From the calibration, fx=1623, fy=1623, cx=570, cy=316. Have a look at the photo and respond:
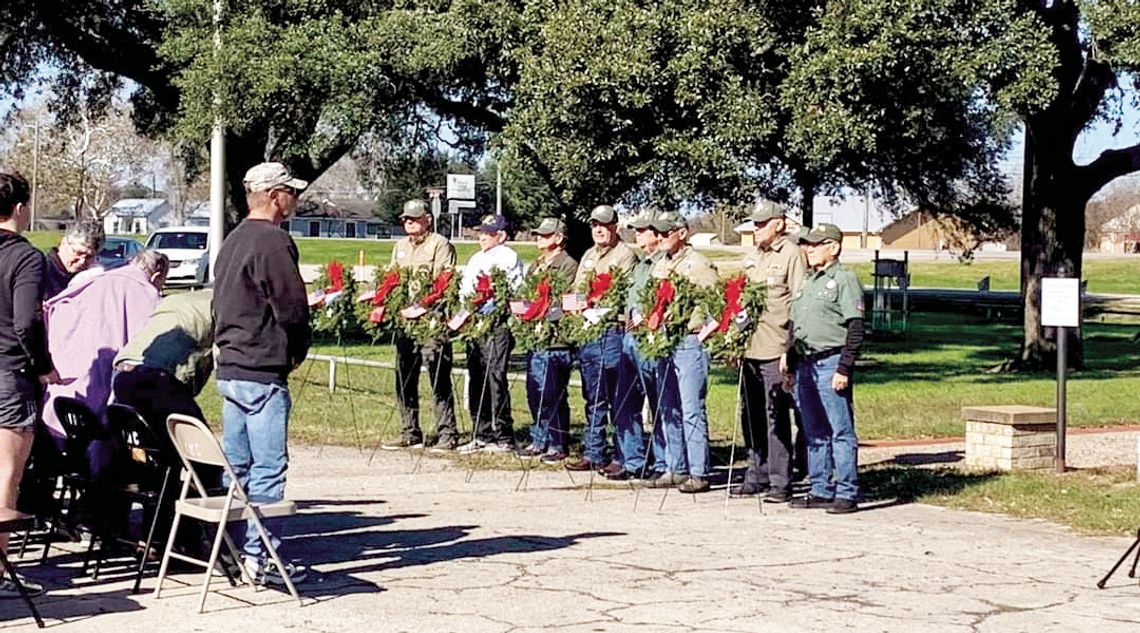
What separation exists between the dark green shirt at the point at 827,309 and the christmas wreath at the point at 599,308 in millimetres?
1507

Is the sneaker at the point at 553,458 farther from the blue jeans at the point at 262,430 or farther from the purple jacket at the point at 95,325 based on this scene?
the blue jeans at the point at 262,430

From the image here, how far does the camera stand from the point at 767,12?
62.5 ft

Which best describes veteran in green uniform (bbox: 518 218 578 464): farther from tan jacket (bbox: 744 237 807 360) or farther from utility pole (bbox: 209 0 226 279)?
utility pole (bbox: 209 0 226 279)

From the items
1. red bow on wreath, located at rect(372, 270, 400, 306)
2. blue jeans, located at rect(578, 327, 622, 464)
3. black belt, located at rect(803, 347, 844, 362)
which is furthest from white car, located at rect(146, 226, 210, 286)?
black belt, located at rect(803, 347, 844, 362)

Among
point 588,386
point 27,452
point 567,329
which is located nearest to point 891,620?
point 27,452

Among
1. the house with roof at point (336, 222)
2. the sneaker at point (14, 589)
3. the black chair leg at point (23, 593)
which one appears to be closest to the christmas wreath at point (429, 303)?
the sneaker at point (14, 589)

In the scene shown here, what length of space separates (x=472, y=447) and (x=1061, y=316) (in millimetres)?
5183

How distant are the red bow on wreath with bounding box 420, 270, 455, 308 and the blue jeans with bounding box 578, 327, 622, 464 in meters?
1.25

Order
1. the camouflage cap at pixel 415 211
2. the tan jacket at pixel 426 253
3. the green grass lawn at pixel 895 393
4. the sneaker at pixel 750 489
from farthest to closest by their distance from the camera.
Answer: the green grass lawn at pixel 895 393 < the camouflage cap at pixel 415 211 < the tan jacket at pixel 426 253 < the sneaker at pixel 750 489

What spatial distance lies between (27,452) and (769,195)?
559 inches

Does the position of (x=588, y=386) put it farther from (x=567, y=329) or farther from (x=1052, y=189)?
(x=1052, y=189)

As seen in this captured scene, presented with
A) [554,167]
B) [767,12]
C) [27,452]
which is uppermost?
[767,12]

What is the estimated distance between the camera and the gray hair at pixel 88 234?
914 centimetres

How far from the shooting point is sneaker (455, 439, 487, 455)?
14.4 metres
